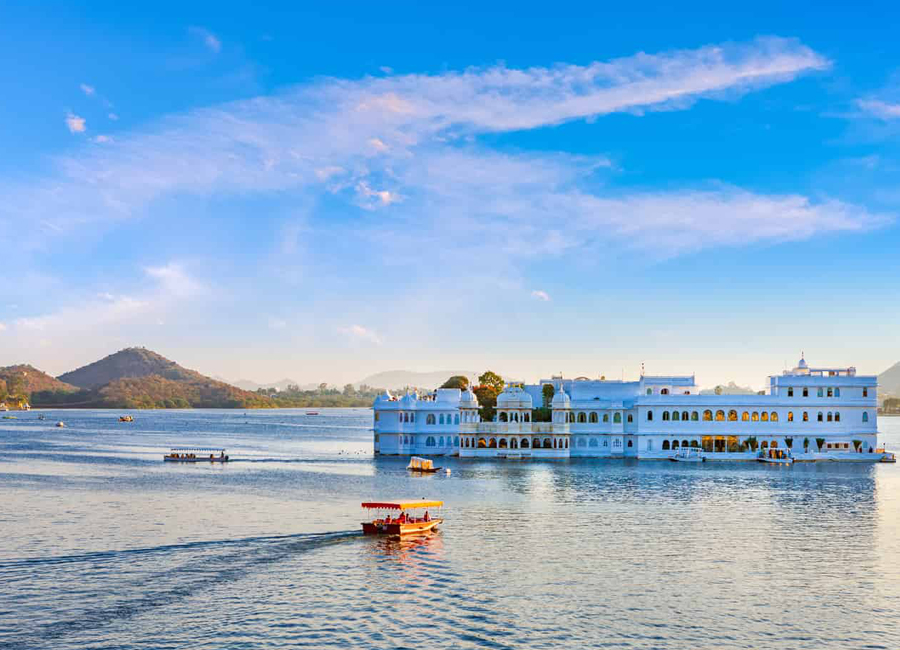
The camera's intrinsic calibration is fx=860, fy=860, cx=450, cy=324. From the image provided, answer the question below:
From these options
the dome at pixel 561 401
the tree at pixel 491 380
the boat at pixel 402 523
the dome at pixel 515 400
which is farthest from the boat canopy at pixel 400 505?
the tree at pixel 491 380

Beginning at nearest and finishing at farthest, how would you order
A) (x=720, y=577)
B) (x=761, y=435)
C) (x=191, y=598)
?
1. (x=191, y=598)
2. (x=720, y=577)
3. (x=761, y=435)

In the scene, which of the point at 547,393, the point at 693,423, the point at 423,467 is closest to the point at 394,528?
the point at 423,467

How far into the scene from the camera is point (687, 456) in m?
110

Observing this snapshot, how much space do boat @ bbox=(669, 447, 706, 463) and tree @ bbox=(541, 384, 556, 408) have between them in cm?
2179

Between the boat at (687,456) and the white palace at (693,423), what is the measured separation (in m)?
0.97

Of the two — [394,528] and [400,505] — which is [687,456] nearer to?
[400,505]

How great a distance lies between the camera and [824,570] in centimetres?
4431

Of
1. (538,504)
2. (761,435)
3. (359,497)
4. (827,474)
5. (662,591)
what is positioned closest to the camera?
(662,591)

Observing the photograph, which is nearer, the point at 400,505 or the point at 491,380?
the point at 400,505

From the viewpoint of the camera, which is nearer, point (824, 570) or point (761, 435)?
point (824, 570)

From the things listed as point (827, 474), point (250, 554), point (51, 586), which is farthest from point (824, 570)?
point (827, 474)

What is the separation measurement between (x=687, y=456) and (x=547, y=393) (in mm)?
24586

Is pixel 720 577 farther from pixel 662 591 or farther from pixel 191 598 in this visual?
pixel 191 598

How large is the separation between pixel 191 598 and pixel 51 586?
7247 millimetres
